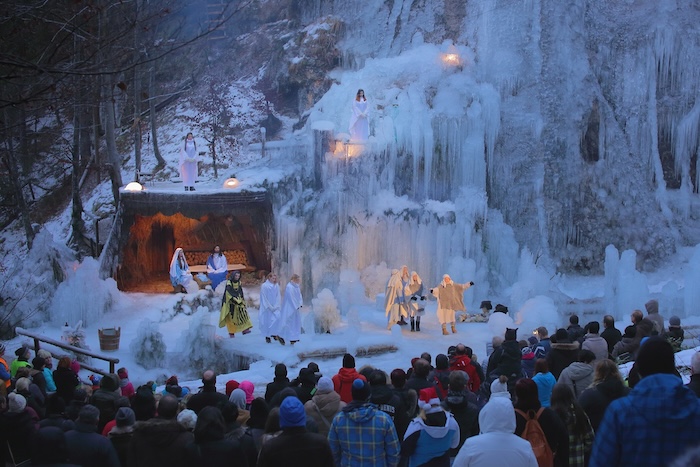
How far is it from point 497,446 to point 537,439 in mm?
857

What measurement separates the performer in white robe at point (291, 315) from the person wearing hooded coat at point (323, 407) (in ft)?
28.5

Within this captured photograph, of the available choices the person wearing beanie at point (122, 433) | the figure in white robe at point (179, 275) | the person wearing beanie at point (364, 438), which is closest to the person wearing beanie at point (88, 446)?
the person wearing beanie at point (122, 433)

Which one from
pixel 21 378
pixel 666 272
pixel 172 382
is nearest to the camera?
pixel 21 378

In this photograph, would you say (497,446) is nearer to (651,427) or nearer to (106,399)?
(651,427)

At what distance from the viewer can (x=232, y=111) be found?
27.9m

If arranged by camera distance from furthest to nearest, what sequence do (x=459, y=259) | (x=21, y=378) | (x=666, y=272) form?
(x=666, y=272) < (x=459, y=259) < (x=21, y=378)

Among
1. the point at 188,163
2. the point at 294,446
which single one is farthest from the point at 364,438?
the point at 188,163

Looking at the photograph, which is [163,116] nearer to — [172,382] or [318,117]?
[318,117]

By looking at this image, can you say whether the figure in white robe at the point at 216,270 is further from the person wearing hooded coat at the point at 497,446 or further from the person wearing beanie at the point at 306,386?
the person wearing hooded coat at the point at 497,446

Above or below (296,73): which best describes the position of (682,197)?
below

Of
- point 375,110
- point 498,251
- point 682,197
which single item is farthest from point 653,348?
point 682,197

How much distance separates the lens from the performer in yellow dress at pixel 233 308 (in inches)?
598

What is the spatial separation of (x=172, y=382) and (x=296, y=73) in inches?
819

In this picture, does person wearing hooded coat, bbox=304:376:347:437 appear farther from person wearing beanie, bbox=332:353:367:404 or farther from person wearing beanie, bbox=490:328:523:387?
person wearing beanie, bbox=490:328:523:387
